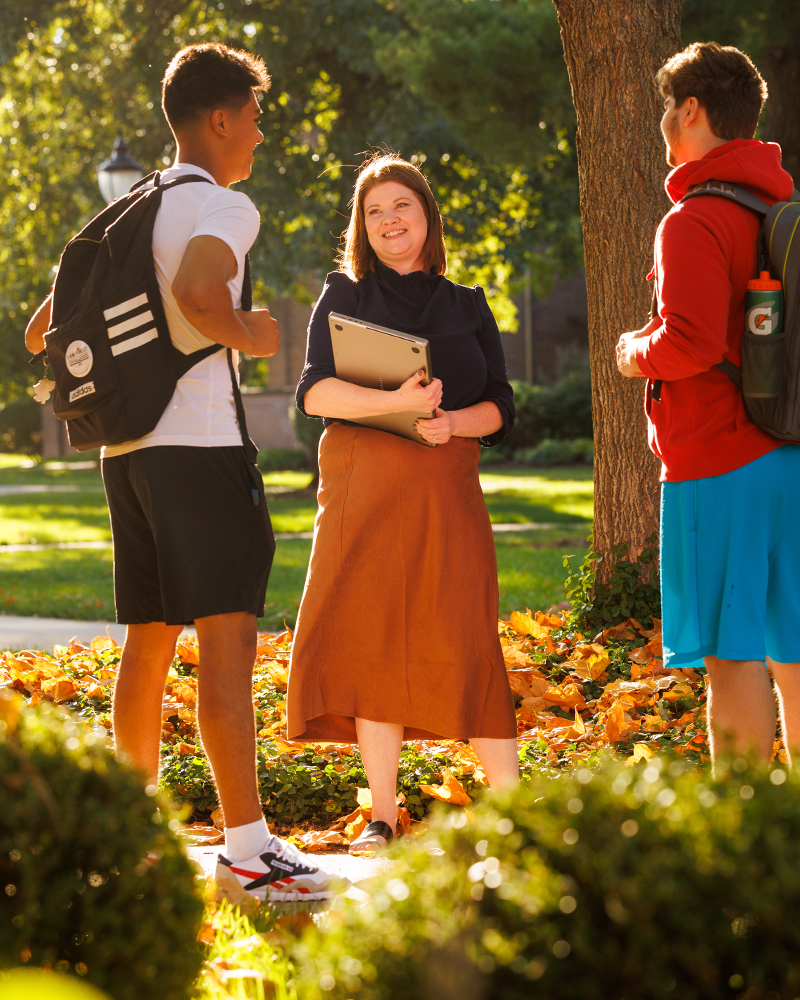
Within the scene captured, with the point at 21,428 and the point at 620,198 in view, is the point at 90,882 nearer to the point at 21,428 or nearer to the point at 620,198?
the point at 620,198

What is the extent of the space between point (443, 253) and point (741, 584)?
4.58 ft

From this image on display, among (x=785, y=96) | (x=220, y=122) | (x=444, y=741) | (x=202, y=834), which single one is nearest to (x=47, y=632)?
(x=444, y=741)

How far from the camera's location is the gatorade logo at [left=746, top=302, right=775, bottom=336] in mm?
2486

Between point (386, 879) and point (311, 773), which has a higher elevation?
point (386, 879)

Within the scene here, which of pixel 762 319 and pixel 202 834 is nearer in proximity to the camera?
pixel 762 319

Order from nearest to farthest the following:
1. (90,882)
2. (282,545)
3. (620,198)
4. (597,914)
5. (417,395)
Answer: (597,914)
(90,882)
(417,395)
(620,198)
(282,545)

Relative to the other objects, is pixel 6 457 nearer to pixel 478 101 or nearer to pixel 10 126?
pixel 10 126

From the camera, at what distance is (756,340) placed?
2502 mm

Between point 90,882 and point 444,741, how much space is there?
8.50ft

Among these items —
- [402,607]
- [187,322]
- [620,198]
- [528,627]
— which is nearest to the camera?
[187,322]

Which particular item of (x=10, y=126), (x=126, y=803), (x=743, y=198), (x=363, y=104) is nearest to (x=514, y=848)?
(x=126, y=803)

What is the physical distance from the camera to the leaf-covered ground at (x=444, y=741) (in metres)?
3.44

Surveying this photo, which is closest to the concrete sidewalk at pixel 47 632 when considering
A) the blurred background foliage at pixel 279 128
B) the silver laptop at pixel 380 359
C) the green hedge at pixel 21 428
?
the silver laptop at pixel 380 359

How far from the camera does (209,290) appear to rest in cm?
245
